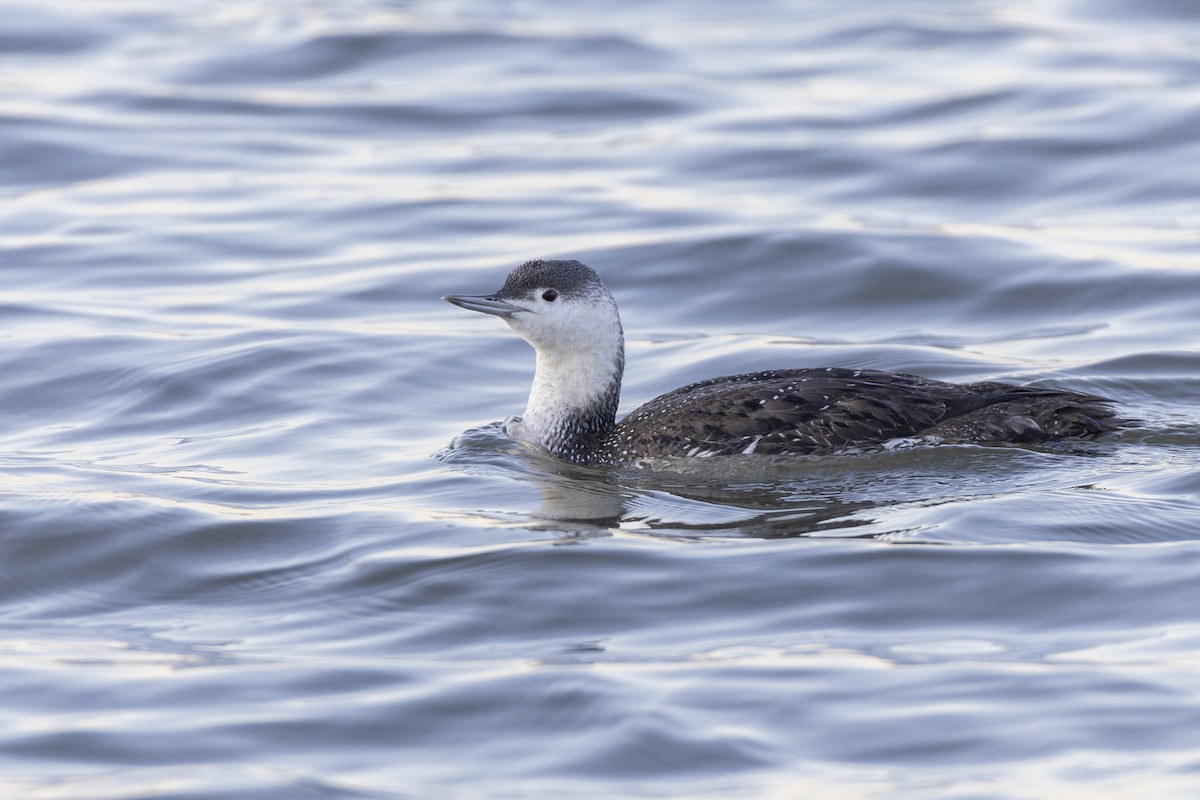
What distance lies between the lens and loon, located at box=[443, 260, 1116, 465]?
837 cm

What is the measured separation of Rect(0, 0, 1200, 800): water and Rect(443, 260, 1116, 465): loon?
143 mm

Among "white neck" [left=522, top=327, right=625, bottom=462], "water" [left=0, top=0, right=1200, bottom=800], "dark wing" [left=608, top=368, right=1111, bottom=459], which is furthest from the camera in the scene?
"white neck" [left=522, top=327, right=625, bottom=462]

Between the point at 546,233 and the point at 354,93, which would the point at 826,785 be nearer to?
the point at 546,233

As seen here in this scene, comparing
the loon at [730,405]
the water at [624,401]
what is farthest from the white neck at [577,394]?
the water at [624,401]

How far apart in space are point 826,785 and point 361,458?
4.27 metres

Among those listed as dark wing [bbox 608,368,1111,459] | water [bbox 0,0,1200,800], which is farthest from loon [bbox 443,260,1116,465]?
water [bbox 0,0,1200,800]

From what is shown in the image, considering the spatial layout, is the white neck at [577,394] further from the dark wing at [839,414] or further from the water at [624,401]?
the dark wing at [839,414]

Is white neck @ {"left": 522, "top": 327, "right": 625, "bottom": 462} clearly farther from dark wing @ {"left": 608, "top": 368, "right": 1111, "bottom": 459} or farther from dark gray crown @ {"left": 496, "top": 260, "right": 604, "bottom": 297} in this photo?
dark wing @ {"left": 608, "top": 368, "right": 1111, "bottom": 459}

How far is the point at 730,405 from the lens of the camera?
849 centimetres

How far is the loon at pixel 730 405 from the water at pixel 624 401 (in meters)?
0.14

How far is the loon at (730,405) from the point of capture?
837cm

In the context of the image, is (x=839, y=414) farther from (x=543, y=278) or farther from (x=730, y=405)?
(x=543, y=278)

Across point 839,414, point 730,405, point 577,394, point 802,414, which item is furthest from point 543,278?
point 839,414

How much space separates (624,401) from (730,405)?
6.26ft
